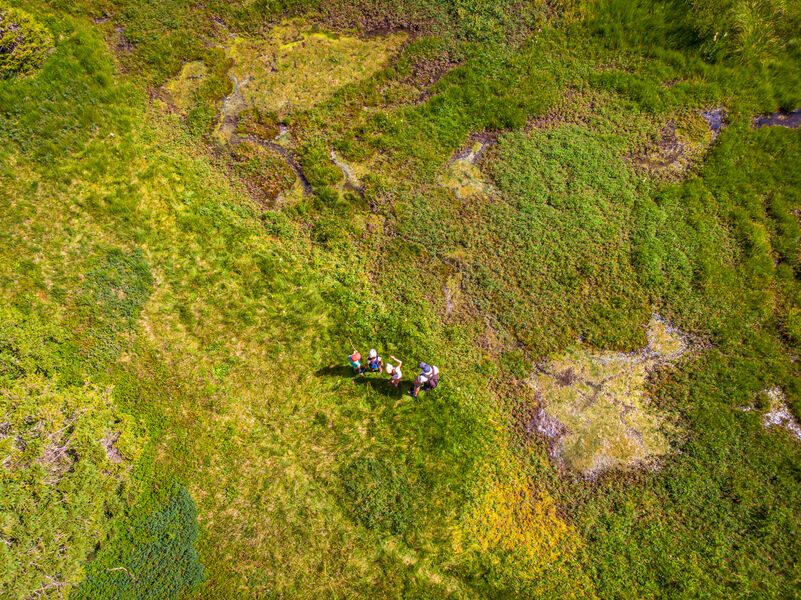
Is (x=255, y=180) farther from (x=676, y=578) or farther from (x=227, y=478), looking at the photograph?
(x=676, y=578)

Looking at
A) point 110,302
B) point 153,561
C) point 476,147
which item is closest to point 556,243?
point 476,147

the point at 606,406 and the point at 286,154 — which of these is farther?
the point at 286,154

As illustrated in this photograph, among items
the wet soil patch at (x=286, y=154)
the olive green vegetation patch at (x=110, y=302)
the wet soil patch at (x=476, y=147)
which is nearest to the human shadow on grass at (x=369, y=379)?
the olive green vegetation patch at (x=110, y=302)

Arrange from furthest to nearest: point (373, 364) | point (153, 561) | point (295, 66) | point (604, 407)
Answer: point (295, 66) → point (604, 407) → point (373, 364) → point (153, 561)

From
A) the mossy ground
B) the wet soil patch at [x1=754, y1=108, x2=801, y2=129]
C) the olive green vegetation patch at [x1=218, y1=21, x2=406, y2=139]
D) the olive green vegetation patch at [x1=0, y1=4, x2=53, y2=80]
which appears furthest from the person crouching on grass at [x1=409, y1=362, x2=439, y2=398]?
the olive green vegetation patch at [x1=0, y1=4, x2=53, y2=80]

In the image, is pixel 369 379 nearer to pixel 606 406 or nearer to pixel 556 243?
pixel 606 406

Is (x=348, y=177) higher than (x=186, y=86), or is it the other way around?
(x=186, y=86)
